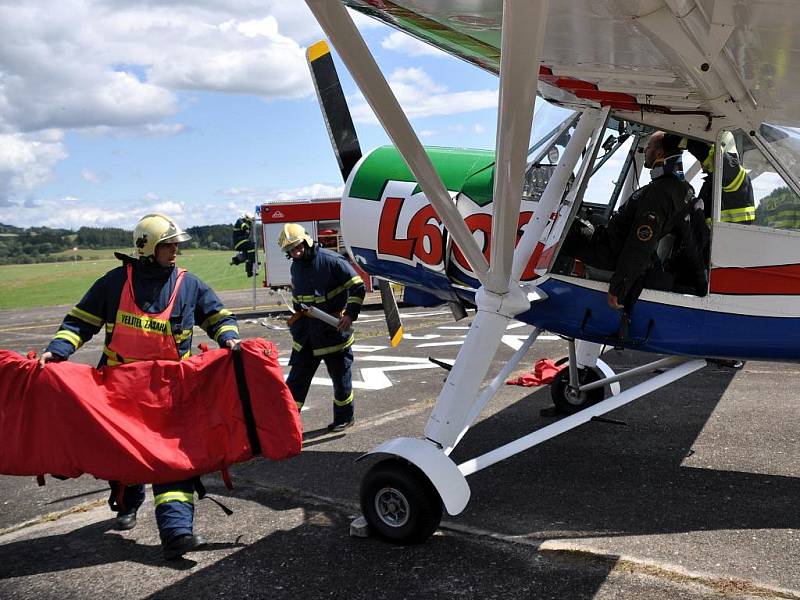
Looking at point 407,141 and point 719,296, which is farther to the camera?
point 719,296

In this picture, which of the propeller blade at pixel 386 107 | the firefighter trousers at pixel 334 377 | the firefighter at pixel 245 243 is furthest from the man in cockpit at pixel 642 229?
the firefighter at pixel 245 243

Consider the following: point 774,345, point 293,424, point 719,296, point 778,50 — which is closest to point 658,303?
point 719,296

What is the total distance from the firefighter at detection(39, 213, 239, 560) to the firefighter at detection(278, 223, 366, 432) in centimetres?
213

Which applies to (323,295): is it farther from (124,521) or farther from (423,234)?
(124,521)

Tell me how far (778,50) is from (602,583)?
280 cm

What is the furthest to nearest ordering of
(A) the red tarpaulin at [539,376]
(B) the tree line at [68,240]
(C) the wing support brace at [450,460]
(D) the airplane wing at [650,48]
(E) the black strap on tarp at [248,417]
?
(B) the tree line at [68,240] < (A) the red tarpaulin at [539,376] < (E) the black strap on tarp at [248,417] < (C) the wing support brace at [450,460] < (D) the airplane wing at [650,48]

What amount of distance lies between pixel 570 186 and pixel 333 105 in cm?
250

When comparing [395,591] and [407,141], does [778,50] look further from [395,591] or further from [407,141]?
[395,591]

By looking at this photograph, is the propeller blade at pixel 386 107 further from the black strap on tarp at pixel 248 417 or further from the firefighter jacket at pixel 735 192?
the firefighter jacket at pixel 735 192

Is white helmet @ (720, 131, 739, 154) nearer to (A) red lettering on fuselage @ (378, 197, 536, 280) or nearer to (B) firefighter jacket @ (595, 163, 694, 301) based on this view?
(B) firefighter jacket @ (595, 163, 694, 301)

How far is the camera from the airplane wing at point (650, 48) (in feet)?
11.0

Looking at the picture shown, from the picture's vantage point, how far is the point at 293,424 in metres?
4.12

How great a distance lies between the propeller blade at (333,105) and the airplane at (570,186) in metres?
0.76

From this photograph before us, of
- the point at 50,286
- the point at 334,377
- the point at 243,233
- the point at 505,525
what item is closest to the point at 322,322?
the point at 334,377
